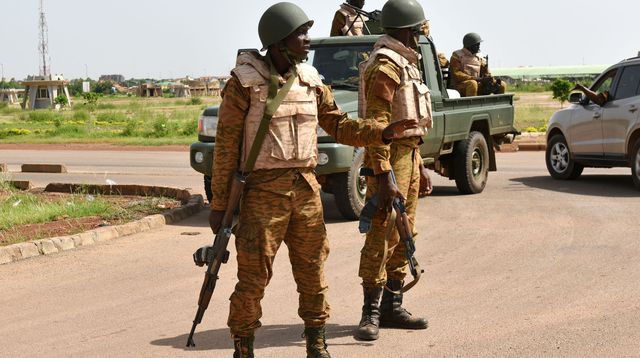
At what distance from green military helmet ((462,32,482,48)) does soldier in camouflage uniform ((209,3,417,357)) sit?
1032cm

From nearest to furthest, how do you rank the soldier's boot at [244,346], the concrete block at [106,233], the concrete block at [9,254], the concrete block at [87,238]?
1. the soldier's boot at [244,346]
2. the concrete block at [9,254]
3. the concrete block at [87,238]
4. the concrete block at [106,233]

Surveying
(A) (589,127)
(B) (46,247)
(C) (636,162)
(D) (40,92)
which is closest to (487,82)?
(A) (589,127)

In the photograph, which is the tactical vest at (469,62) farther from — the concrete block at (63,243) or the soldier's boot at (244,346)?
the soldier's boot at (244,346)

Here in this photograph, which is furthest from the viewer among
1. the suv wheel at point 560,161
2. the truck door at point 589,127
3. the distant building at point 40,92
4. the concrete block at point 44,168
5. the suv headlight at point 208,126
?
the distant building at point 40,92

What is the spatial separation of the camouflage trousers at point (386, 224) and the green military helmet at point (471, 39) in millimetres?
9059

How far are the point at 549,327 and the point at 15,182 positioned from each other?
10.6 meters

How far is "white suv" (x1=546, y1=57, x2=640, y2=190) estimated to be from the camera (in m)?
14.5

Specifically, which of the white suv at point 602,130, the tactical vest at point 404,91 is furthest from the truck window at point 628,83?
the tactical vest at point 404,91

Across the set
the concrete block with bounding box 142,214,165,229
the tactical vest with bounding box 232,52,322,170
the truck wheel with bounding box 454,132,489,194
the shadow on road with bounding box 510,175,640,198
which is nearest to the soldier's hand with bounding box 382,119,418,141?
the tactical vest with bounding box 232,52,322,170

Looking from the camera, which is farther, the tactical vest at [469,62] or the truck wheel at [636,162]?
the tactical vest at [469,62]

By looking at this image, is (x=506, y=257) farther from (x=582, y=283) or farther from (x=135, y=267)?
(x=135, y=267)

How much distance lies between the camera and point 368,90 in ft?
21.9

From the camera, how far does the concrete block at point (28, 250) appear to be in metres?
9.83

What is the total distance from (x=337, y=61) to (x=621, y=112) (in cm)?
439
